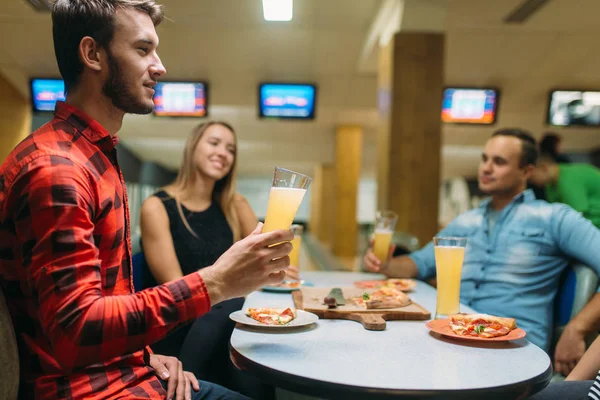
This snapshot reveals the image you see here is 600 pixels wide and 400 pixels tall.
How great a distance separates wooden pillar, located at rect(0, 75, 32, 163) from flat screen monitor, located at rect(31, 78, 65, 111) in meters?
0.12

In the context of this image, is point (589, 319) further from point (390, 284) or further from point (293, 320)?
point (293, 320)

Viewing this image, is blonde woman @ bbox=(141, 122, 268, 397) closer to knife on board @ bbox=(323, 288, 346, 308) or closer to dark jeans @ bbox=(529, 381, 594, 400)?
knife on board @ bbox=(323, 288, 346, 308)

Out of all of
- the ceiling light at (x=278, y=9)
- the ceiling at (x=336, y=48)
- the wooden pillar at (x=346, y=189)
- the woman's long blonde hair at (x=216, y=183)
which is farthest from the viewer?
the wooden pillar at (x=346, y=189)

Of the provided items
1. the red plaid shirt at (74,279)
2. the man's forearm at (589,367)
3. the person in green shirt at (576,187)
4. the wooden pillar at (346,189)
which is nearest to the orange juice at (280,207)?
the red plaid shirt at (74,279)

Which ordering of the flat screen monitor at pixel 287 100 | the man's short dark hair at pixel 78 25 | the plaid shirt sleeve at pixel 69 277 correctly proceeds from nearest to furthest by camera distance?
the plaid shirt sleeve at pixel 69 277, the man's short dark hair at pixel 78 25, the flat screen monitor at pixel 287 100

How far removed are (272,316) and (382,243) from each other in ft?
3.40

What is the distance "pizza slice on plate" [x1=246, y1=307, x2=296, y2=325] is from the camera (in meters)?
1.41

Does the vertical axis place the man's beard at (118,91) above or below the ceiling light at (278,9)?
below

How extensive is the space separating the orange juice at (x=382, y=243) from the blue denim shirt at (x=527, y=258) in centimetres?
35

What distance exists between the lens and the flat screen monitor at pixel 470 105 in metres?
6.75

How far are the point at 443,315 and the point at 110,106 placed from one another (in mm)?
1109

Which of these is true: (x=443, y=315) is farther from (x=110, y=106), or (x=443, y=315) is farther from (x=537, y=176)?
(x=537, y=176)

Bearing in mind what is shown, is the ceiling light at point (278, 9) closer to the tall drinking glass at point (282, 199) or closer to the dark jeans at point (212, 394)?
the tall drinking glass at point (282, 199)

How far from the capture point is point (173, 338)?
231 cm
